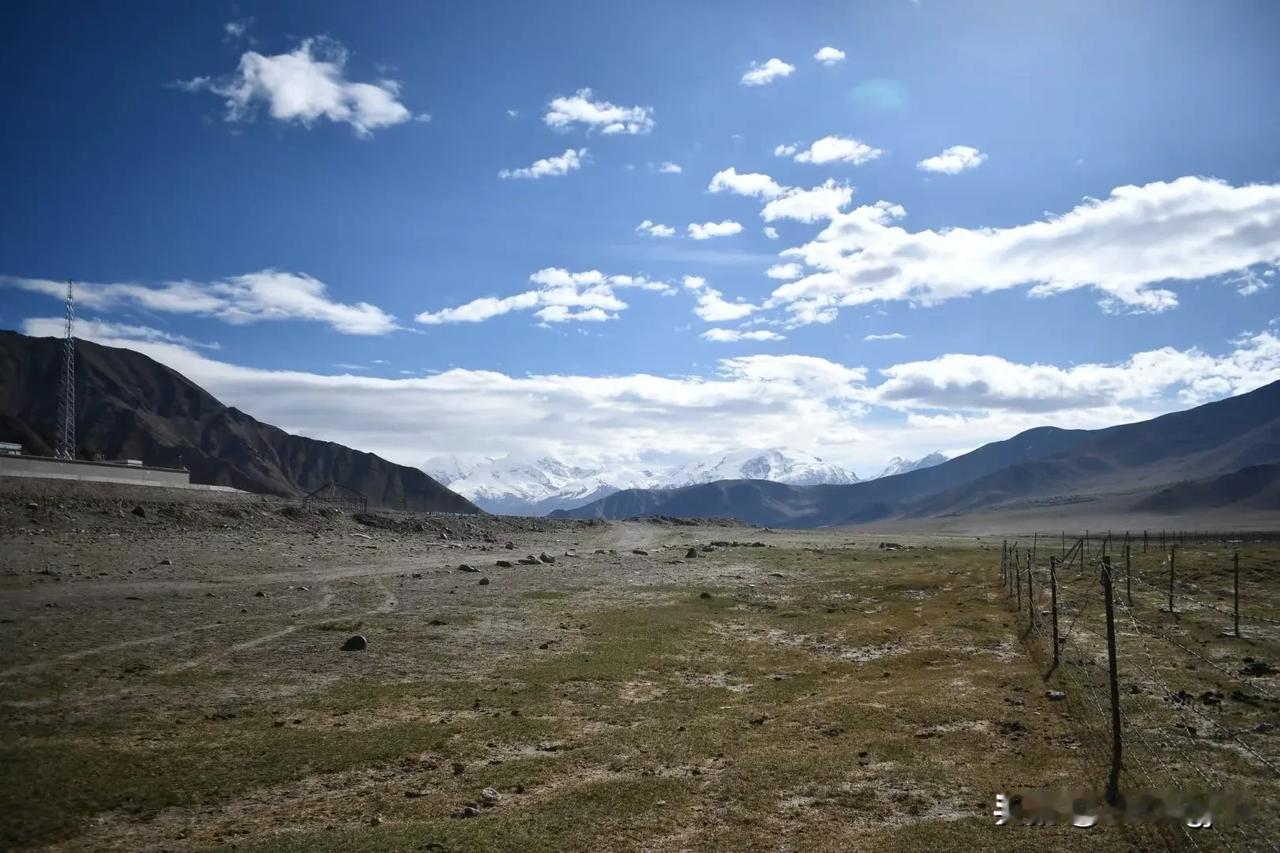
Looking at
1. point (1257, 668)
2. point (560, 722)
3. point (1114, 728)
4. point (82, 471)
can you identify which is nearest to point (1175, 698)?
point (1114, 728)

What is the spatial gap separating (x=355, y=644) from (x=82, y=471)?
2362 inches

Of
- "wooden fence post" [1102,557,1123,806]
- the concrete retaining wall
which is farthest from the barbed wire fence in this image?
the concrete retaining wall

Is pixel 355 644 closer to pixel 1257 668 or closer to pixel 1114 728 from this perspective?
pixel 1114 728

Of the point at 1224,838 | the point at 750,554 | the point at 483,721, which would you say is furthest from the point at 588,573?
A: the point at 1224,838

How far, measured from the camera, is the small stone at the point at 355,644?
901 inches

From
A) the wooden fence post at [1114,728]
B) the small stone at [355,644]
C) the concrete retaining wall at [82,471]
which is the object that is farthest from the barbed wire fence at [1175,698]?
A: the concrete retaining wall at [82,471]

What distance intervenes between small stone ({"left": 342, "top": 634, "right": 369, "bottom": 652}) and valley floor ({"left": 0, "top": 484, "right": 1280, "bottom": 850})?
0.45 m

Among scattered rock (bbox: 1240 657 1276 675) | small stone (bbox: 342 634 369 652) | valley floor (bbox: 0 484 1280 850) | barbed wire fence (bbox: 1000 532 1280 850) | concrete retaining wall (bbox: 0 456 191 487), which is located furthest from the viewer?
concrete retaining wall (bbox: 0 456 191 487)

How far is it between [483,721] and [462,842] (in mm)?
5924

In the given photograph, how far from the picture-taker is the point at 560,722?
16.8 meters

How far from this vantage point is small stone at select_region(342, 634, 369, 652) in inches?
901

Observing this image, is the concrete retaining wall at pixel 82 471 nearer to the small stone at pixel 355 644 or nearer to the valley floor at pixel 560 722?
the valley floor at pixel 560 722

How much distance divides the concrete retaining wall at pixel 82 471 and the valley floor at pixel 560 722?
1200 inches

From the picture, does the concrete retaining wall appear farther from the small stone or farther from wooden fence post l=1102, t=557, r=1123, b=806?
wooden fence post l=1102, t=557, r=1123, b=806
